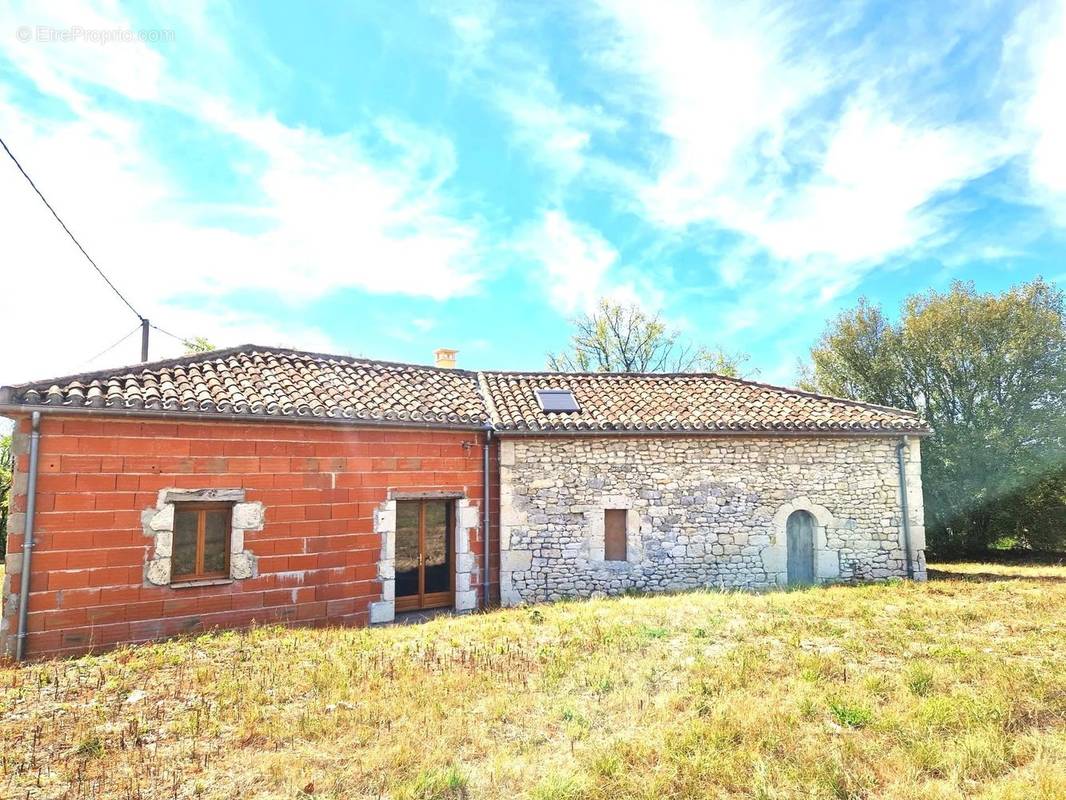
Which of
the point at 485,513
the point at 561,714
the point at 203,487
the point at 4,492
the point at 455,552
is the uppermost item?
the point at 203,487

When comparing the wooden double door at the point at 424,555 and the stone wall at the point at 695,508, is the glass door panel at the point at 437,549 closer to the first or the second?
the wooden double door at the point at 424,555

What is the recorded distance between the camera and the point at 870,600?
31.9ft

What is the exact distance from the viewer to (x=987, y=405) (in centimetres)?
1841

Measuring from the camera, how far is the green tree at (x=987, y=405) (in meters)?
17.6

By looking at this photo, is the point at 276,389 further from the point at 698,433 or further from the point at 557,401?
the point at 698,433

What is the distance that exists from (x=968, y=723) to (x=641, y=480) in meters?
6.82

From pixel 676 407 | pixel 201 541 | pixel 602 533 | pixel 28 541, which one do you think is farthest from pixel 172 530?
pixel 676 407

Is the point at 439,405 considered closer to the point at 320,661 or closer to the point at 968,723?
the point at 320,661

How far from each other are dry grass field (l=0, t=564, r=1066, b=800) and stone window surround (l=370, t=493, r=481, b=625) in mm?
1453

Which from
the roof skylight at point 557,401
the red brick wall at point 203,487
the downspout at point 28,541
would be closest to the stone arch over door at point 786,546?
the roof skylight at point 557,401

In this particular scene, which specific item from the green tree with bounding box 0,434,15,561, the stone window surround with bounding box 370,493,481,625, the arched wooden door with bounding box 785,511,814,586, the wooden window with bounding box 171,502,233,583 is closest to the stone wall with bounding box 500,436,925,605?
the arched wooden door with bounding box 785,511,814,586

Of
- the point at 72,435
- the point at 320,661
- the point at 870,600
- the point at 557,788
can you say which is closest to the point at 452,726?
the point at 557,788

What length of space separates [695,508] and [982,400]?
13.6 m

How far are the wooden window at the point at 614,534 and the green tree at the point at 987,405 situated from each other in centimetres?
1301
